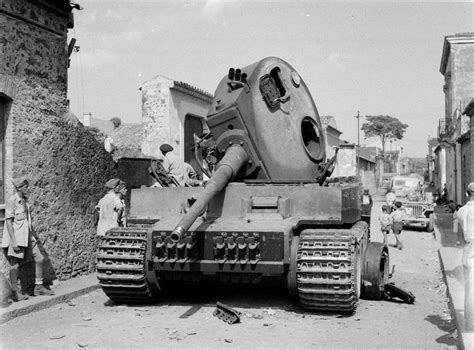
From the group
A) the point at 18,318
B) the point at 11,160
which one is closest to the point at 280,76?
the point at 11,160

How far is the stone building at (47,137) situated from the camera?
7750 millimetres

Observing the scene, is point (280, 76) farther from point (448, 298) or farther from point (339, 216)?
point (448, 298)

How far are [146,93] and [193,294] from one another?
10589mm

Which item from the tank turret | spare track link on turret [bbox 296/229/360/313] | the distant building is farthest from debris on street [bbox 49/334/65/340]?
the distant building

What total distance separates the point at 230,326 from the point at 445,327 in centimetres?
224

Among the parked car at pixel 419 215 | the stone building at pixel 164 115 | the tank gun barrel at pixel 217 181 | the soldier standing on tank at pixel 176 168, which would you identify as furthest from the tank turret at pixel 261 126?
the parked car at pixel 419 215

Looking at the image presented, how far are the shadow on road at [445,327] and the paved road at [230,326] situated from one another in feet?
0.04

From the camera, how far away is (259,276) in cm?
648

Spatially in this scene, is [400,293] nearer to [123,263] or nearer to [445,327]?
[445,327]

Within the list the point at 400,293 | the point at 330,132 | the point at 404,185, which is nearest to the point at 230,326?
the point at 400,293

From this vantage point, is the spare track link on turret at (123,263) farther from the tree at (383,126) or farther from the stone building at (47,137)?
the tree at (383,126)

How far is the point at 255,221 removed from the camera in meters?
6.70

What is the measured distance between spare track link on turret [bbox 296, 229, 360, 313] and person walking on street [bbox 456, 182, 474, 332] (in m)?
1.11

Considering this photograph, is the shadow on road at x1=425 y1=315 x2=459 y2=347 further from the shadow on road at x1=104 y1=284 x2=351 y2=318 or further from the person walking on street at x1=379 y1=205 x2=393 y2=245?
the person walking on street at x1=379 y1=205 x2=393 y2=245
